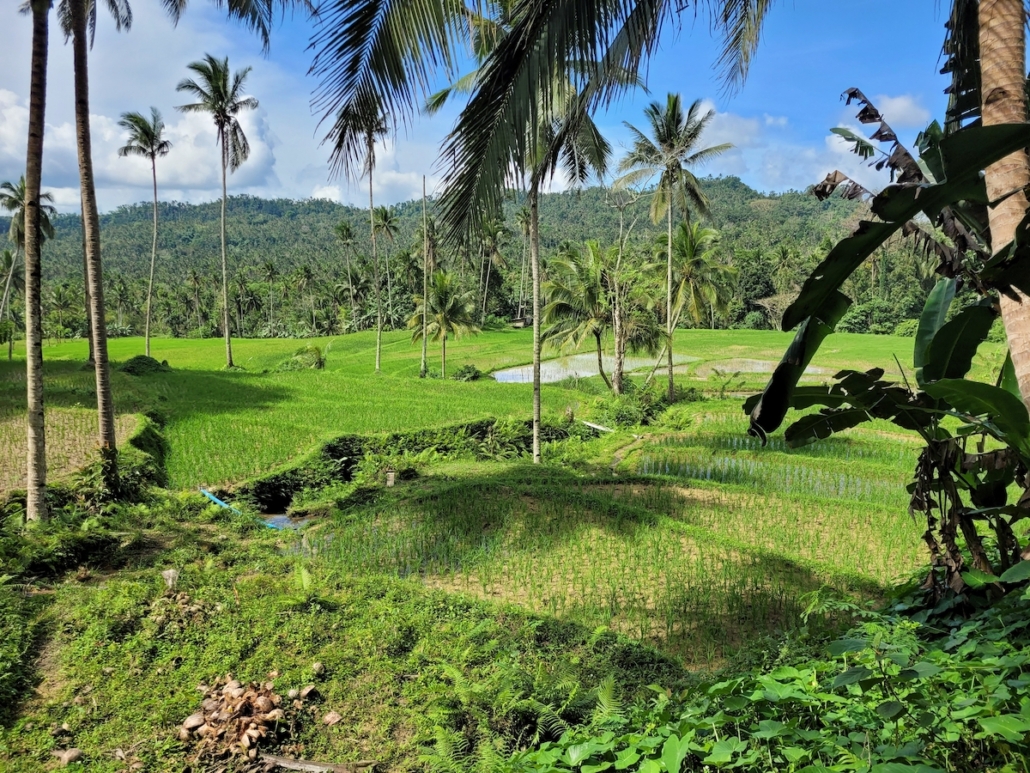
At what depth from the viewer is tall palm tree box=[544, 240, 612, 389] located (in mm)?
18719

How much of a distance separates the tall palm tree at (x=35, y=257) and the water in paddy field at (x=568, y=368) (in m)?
22.3

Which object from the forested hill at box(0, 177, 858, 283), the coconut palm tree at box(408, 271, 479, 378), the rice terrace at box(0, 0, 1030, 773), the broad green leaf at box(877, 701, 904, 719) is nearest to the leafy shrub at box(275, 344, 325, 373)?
the coconut palm tree at box(408, 271, 479, 378)

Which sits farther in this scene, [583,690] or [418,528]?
[418,528]

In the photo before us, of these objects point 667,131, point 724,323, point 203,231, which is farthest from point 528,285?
point 203,231

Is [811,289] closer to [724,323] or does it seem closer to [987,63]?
[987,63]

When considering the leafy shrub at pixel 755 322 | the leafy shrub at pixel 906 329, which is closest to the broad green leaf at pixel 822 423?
the leafy shrub at pixel 906 329

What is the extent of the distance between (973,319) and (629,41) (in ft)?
7.08

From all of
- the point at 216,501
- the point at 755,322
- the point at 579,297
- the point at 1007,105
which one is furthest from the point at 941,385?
the point at 755,322

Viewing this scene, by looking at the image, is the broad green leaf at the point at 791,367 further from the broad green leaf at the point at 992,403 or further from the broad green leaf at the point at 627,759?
the broad green leaf at the point at 627,759

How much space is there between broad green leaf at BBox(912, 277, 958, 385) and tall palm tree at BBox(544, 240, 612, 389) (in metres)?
15.2

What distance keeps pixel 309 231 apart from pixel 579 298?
154m

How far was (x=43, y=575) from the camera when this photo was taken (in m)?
6.38

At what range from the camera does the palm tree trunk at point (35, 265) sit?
22.1ft

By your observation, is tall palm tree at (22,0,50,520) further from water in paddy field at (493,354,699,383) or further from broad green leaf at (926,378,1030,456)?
water in paddy field at (493,354,699,383)
